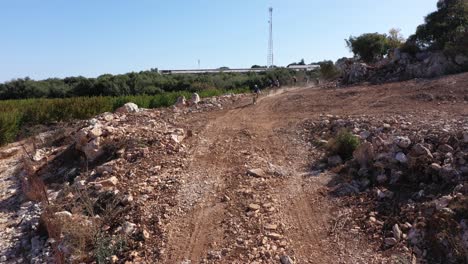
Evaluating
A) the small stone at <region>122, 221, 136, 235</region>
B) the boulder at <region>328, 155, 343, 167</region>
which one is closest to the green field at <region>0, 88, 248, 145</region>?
the boulder at <region>328, 155, 343, 167</region>

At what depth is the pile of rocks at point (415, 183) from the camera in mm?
4992

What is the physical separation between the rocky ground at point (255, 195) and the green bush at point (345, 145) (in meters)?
0.22

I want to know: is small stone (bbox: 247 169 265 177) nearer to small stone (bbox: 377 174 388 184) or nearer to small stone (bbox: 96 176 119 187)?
small stone (bbox: 377 174 388 184)

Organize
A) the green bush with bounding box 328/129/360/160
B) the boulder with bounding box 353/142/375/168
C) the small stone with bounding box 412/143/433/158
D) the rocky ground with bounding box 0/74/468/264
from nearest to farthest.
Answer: the rocky ground with bounding box 0/74/468/264, the small stone with bounding box 412/143/433/158, the boulder with bounding box 353/142/375/168, the green bush with bounding box 328/129/360/160

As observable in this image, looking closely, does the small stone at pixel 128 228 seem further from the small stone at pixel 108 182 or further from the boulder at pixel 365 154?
the boulder at pixel 365 154

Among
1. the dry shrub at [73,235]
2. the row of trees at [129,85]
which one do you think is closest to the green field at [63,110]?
the row of trees at [129,85]

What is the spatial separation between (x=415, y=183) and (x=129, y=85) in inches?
1056

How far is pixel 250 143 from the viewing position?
31.5 ft

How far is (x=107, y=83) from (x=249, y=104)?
17416 mm

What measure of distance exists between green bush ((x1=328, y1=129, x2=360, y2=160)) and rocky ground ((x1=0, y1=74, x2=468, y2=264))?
22 centimetres

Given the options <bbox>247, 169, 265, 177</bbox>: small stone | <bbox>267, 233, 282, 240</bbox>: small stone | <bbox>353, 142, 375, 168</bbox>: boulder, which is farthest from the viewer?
<bbox>247, 169, 265, 177</bbox>: small stone

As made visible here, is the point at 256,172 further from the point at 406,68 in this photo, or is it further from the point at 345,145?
the point at 406,68

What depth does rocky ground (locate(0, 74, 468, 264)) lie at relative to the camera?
5266 millimetres

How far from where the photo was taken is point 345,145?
8062mm
